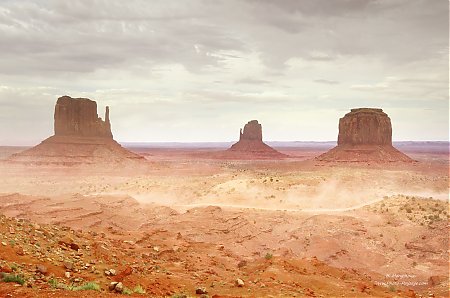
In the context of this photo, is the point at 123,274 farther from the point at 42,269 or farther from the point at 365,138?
the point at 365,138

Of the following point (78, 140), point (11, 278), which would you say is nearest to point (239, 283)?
point (11, 278)

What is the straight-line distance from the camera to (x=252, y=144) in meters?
139

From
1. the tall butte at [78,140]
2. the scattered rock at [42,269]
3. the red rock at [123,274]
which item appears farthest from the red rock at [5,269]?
the tall butte at [78,140]

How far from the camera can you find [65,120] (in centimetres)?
8700

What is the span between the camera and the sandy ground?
51.1ft

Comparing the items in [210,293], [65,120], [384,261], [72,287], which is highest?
[65,120]

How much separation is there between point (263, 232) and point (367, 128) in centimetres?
7044

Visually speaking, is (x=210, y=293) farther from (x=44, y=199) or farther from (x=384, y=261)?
(x=44, y=199)

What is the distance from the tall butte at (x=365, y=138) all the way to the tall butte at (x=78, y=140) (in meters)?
47.5

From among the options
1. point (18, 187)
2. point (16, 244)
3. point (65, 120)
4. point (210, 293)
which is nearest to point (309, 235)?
point (210, 293)

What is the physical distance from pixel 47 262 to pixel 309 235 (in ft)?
60.4

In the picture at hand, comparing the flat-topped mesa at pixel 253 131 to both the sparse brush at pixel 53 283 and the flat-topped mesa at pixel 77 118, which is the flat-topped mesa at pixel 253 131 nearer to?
the flat-topped mesa at pixel 77 118

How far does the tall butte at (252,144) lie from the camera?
134 meters

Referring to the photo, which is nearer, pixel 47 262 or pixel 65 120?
pixel 47 262
